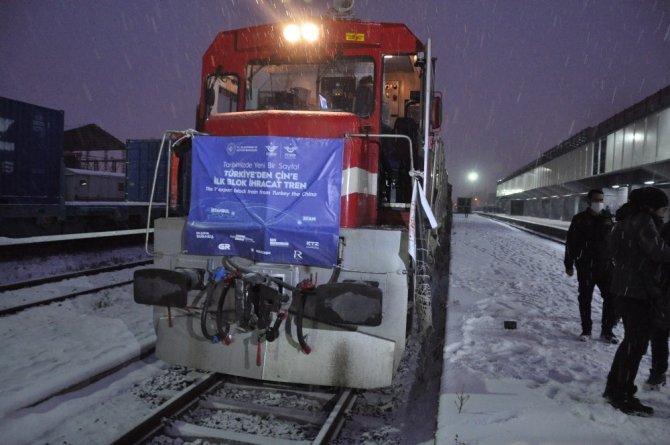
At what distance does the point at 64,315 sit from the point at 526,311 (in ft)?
22.0

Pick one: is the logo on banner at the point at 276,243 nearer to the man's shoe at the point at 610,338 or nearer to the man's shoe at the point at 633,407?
the man's shoe at the point at 633,407

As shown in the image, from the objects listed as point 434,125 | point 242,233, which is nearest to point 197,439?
point 242,233

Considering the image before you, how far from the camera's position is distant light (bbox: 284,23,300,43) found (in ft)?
16.6

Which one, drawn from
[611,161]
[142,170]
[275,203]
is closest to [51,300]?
[275,203]

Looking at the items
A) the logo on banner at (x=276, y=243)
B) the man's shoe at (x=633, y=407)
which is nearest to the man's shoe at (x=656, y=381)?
the man's shoe at (x=633, y=407)

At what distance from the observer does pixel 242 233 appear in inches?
161

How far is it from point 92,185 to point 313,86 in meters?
27.9

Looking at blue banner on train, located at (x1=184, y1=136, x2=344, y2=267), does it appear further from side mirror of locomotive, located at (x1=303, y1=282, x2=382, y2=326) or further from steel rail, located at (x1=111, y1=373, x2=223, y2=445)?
steel rail, located at (x1=111, y1=373, x2=223, y2=445)

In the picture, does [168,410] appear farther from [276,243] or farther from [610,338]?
[610,338]

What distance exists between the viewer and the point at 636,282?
3.67m

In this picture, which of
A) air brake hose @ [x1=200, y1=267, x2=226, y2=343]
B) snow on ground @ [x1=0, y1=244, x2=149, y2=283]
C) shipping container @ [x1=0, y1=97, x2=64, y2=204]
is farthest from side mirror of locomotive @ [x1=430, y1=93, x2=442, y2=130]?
shipping container @ [x1=0, y1=97, x2=64, y2=204]

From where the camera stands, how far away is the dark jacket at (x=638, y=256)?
11.8ft

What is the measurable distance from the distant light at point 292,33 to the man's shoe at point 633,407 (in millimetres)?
4586

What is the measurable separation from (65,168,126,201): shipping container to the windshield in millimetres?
22708
